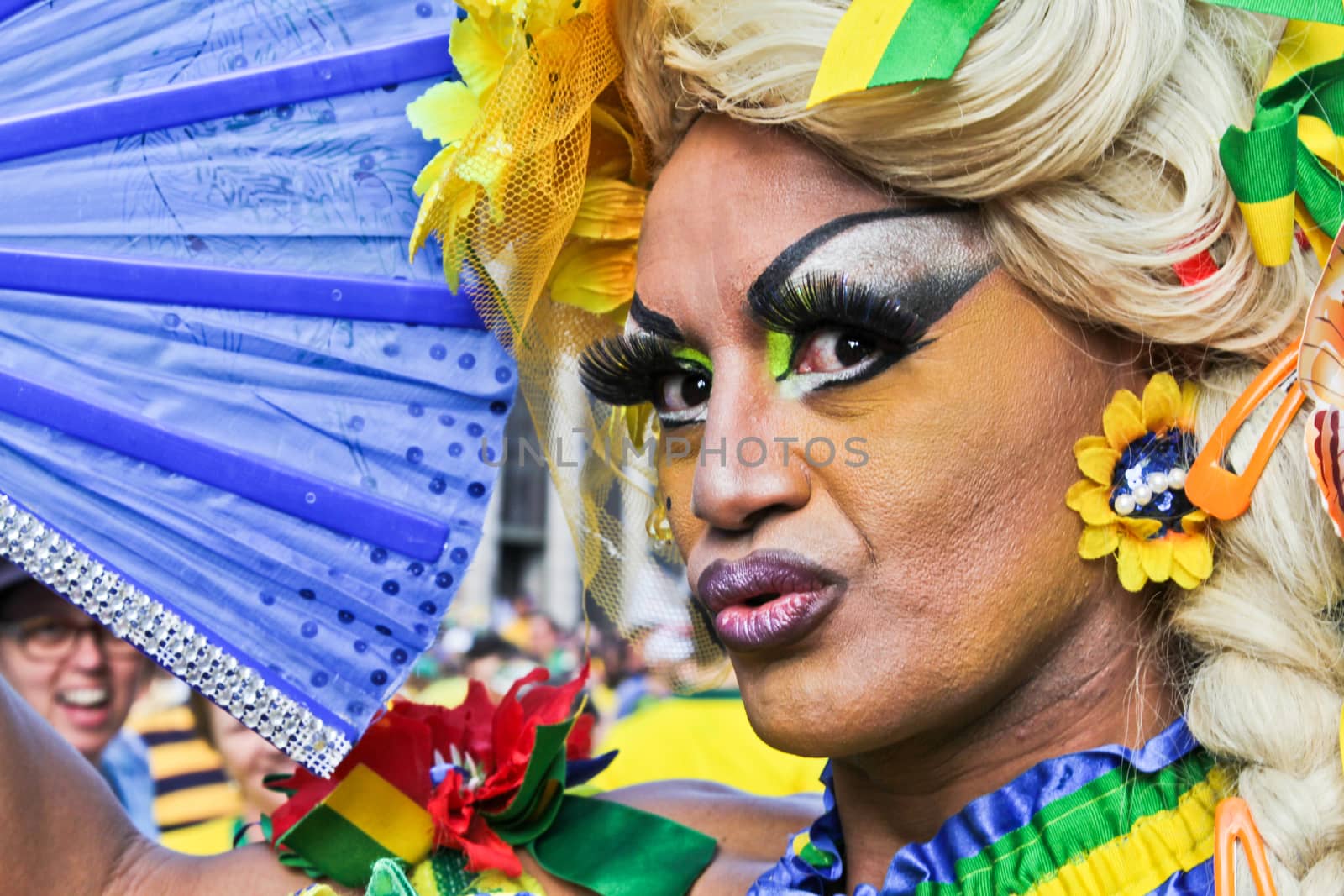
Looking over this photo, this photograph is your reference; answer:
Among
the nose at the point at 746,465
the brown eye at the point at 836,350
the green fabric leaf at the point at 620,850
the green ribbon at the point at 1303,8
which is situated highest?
the green ribbon at the point at 1303,8

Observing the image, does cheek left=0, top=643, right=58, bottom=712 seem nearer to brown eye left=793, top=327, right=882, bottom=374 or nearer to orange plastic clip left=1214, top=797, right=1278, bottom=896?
brown eye left=793, top=327, right=882, bottom=374

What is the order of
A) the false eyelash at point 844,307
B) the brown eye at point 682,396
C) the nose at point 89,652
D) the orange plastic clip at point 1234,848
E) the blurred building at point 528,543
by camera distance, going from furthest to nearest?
the blurred building at point 528,543, the nose at point 89,652, the brown eye at point 682,396, the false eyelash at point 844,307, the orange plastic clip at point 1234,848

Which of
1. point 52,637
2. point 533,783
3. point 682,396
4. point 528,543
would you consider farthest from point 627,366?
point 528,543

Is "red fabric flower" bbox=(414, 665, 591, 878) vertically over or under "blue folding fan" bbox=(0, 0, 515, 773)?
under

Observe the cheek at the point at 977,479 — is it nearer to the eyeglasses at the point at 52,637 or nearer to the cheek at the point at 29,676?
the eyeglasses at the point at 52,637

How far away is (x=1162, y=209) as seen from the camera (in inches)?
67.4

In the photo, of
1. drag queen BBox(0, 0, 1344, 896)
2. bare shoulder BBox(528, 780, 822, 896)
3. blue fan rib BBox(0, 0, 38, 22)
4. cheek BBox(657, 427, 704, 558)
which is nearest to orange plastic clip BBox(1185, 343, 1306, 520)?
drag queen BBox(0, 0, 1344, 896)

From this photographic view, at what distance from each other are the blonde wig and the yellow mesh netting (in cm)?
35

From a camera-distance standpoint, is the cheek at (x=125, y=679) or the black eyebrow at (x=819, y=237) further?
the cheek at (x=125, y=679)

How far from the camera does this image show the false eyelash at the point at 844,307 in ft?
5.58

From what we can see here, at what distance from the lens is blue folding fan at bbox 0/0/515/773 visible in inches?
77.3

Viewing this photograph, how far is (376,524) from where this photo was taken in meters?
2.09

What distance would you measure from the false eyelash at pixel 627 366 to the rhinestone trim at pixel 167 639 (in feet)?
1.95

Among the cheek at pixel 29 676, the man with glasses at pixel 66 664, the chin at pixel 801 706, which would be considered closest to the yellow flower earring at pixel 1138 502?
the chin at pixel 801 706
